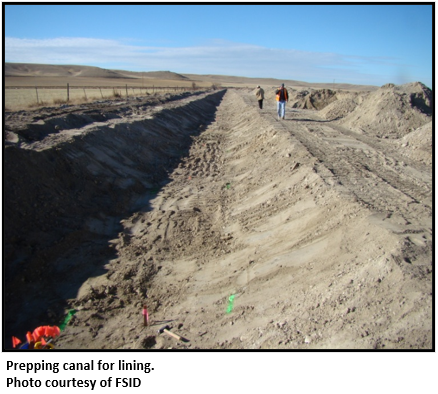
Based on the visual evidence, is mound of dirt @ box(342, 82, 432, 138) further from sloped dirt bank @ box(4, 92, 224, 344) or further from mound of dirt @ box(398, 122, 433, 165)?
sloped dirt bank @ box(4, 92, 224, 344)

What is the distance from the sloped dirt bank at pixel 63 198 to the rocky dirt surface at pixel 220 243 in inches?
1.1

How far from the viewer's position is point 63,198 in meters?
7.71

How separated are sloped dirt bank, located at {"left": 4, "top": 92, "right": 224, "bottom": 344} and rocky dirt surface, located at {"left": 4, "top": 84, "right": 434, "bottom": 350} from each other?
29mm

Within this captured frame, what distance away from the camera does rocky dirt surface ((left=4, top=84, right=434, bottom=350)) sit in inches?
162

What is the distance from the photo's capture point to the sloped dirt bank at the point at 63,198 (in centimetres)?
558

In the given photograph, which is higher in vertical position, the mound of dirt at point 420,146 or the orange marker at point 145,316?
the mound of dirt at point 420,146

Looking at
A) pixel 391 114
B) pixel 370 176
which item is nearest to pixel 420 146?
pixel 370 176

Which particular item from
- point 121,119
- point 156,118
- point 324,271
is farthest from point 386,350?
point 156,118

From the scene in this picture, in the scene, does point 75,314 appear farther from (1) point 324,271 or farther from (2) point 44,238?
(1) point 324,271

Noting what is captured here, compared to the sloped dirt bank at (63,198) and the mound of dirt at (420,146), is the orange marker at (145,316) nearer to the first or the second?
the sloped dirt bank at (63,198)

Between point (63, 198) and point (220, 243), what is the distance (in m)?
3.42

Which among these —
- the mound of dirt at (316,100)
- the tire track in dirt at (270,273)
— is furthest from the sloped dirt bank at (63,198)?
the mound of dirt at (316,100)

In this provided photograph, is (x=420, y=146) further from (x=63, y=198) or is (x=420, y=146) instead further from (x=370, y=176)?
(x=63, y=198)

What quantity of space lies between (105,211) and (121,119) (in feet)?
24.9
